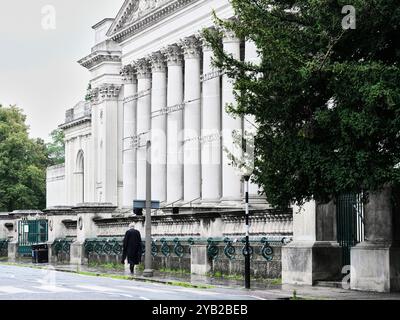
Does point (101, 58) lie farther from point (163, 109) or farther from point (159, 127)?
point (159, 127)

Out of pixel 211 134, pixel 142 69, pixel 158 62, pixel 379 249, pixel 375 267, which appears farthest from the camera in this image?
pixel 142 69

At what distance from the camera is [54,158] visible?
146m

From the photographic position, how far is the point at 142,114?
7388 centimetres

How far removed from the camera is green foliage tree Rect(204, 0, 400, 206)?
22.2 m

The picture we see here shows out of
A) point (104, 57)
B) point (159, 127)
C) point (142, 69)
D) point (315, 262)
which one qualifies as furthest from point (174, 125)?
point (315, 262)

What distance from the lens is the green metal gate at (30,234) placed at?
62.2 meters

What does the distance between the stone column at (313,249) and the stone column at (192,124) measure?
3328 centimetres

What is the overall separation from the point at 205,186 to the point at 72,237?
9413 mm

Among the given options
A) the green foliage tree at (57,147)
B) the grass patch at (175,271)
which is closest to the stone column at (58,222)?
the grass patch at (175,271)

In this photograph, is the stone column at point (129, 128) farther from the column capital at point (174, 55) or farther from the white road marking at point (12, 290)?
the white road marking at point (12, 290)

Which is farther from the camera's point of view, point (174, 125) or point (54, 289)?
point (174, 125)

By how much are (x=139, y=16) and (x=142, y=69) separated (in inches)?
145

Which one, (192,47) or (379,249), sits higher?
(192,47)

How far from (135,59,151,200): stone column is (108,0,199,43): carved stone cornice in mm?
2656
